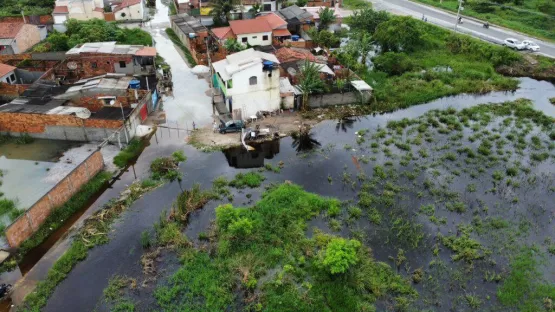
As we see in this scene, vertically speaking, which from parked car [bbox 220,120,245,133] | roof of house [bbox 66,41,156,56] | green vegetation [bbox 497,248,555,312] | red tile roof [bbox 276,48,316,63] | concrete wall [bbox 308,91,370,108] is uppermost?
roof of house [bbox 66,41,156,56]

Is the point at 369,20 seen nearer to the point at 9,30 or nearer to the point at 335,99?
the point at 335,99

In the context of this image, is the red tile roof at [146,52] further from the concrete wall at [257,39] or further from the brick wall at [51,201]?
the brick wall at [51,201]

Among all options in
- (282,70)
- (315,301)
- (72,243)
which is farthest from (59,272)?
(282,70)

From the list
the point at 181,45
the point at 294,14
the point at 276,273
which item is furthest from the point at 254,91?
the point at 294,14

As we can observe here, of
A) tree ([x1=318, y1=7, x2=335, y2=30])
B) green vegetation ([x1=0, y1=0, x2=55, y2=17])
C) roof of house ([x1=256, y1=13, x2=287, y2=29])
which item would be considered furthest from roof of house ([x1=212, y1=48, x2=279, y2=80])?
green vegetation ([x1=0, y1=0, x2=55, y2=17])

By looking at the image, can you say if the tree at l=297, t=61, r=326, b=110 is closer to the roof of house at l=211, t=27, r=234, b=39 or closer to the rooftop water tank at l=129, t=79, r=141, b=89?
the rooftop water tank at l=129, t=79, r=141, b=89

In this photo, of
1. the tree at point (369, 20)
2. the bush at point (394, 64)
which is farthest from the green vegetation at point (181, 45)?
the tree at point (369, 20)
